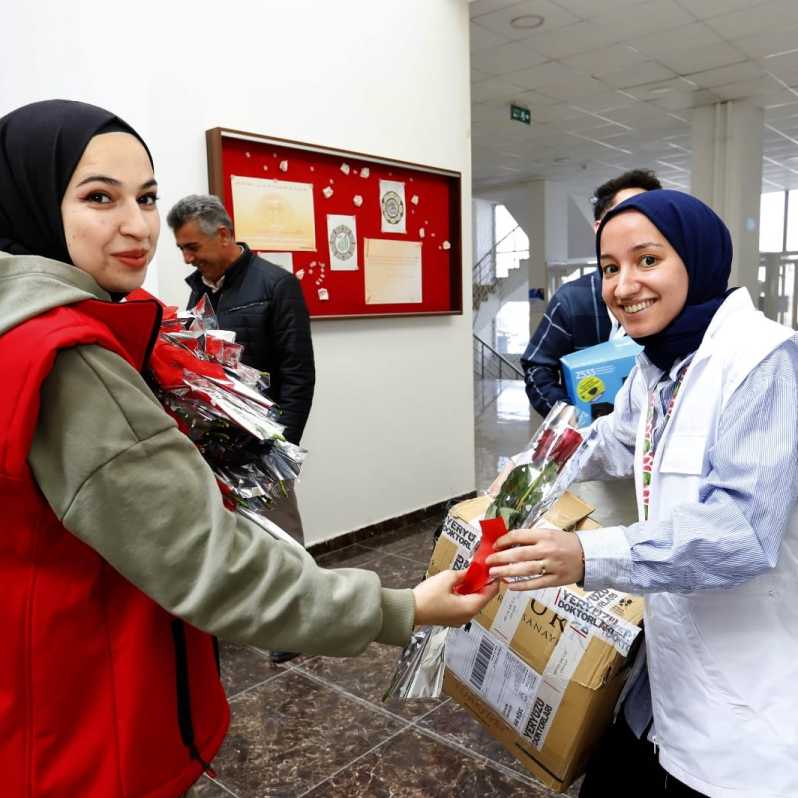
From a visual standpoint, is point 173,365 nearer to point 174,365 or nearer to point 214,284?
point 174,365

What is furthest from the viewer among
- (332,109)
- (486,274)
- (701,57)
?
(486,274)

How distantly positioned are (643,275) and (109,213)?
2.61 ft

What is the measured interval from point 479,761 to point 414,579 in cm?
130

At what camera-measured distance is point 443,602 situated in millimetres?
942

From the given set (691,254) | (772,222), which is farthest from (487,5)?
(772,222)

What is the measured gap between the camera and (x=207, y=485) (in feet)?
2.38

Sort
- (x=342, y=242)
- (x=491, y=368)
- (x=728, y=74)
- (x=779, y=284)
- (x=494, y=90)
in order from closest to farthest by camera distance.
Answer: (x=342, y=242), (x=728, y=74), (x=494, y=90), (x=779, y=284), (x=491, y=368)

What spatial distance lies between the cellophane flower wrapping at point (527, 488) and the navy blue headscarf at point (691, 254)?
22 cm

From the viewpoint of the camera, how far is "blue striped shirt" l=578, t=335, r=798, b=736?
0.93 metres

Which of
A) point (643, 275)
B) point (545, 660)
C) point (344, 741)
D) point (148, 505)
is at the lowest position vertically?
point (344, 741)

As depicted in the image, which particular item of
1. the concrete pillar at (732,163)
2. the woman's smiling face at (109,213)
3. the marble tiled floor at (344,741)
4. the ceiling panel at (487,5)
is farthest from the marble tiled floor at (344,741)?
the concrete pillar at (732,163)

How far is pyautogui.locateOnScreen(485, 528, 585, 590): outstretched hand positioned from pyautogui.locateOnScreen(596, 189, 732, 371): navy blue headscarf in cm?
37

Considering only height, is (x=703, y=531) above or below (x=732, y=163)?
below

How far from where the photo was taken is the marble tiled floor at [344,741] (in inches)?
73.5
